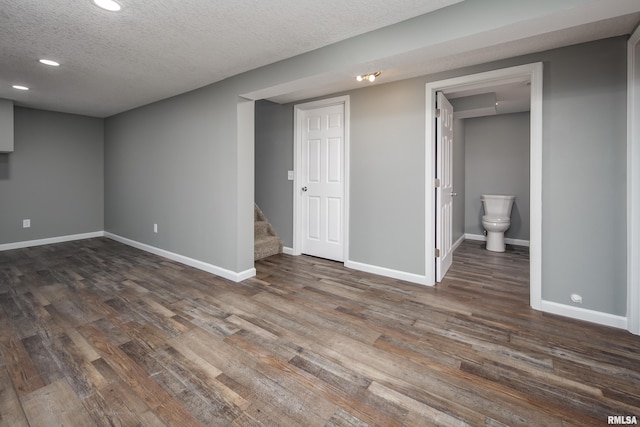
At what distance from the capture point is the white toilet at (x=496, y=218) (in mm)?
4680

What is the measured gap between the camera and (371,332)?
2.21 m

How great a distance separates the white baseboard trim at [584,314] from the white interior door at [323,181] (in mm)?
2195

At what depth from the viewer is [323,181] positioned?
4.09 metres

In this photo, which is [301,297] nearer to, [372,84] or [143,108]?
[372,84]

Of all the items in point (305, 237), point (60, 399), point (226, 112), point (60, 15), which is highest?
point (60, 15)

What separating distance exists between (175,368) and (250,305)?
932mm

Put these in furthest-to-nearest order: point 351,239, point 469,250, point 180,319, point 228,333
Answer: point 469,250
point 351,239
point 180,319
point 228,333

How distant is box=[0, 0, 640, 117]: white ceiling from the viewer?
183 centimetres

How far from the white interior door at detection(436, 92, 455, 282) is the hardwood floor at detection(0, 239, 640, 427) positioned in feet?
1.35

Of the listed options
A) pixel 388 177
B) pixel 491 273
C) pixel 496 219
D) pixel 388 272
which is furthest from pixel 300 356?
pixel 496 219

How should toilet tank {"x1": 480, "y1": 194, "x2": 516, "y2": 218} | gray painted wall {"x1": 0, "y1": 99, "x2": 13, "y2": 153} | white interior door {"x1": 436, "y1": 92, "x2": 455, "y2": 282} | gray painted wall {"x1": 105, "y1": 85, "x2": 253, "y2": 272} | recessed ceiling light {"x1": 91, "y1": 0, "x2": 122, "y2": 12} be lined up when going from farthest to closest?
toilet tank {"x1": 480, "y1": 194, "x2": 516, "y2": 218}
gray painted wall {"x1": 0, "y1": 99, "x2": 13, "y2": 153}
gray painted wall {"x1": 105, "y1": 85, "x2": 253, "y2": 272}
white interior door {"x1": 436, "y1": 92, "x2": 455, "y2": 282}
recessed ceiling light {"x1": 91, "y1": 0, "x2": 122, "y2": 12}

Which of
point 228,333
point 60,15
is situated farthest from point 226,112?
point 228,333

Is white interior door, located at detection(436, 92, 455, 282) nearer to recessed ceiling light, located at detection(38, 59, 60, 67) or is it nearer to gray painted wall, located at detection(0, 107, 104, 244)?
recessed ceiling light, located at detection(38, 59, 60, 67)

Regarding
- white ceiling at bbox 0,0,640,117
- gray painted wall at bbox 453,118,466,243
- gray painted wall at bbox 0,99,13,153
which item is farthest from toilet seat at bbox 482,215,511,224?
gray painted wall at bbox 0,99,13,153
